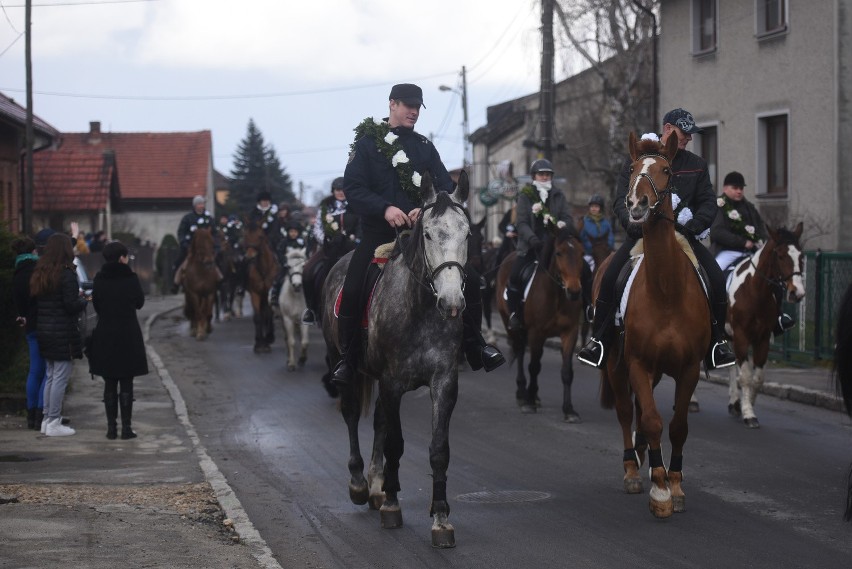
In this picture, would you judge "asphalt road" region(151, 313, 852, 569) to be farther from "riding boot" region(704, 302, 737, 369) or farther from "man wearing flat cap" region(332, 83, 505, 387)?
"man wearing flat cap" region(332, 83, 505, 387)

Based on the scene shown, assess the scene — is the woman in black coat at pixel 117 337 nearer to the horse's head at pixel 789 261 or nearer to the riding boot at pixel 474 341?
the riding boot at pixel 474 341

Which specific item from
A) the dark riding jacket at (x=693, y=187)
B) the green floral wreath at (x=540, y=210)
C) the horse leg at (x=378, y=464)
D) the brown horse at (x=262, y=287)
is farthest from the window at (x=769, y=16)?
the horse leg at (x=378, y=464)

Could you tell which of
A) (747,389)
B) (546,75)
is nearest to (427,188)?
(747,389)

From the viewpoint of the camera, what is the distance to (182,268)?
25562mm

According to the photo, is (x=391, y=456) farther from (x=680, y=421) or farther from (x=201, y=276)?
(x=201, y=276)

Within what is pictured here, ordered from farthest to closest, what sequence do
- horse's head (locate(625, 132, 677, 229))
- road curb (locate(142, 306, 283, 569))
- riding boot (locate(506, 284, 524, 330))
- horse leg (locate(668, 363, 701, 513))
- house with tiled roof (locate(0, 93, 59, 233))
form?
1. house with tiled roof (locate(0, 93, 59, 233))
2. riding boot (locate(506, 284, 524, 330))
3. horse leg (locate(668, 363, 701, 513))
4. horse's head (locate(625, 132, 677, 229))
5. road curb (locate(142, 306, 283, 569))

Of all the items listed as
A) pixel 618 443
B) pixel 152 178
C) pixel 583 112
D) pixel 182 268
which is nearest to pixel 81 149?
pixel 152 178

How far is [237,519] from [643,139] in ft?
12.6

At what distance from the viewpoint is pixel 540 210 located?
14922 mm

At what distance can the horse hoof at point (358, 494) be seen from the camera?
353 inches

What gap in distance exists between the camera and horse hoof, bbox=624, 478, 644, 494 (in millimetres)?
9416

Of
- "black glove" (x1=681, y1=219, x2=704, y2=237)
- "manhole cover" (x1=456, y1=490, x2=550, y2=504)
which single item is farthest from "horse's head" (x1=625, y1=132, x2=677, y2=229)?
"manhole cover" (x1=456, y1=490, x2=550, y2=504)

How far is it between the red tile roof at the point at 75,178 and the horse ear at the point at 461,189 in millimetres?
39837

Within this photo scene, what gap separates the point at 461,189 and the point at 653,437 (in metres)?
2.25
